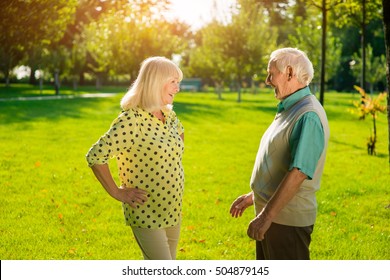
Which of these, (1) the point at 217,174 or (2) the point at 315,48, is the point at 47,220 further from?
(2) the point at 315,48

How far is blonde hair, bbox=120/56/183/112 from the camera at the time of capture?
397 cm

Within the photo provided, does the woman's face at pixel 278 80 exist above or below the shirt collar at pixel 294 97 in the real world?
above

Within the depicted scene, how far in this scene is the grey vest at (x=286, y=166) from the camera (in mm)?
3723

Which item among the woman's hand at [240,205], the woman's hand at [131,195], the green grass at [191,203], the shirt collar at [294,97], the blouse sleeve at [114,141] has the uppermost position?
the shirt collar at [294,97]

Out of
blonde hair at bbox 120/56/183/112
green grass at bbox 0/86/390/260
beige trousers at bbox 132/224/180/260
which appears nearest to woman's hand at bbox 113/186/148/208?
beige trousers at bbox 132/224/180/260

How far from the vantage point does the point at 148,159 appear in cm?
411

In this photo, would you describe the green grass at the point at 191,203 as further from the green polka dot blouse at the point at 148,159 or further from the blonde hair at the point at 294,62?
the blonde hair at the point at 294,62

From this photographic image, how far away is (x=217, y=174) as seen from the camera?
12.9 m

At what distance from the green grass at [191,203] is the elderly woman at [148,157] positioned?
2.55 metres

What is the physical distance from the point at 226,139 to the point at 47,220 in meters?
12.6

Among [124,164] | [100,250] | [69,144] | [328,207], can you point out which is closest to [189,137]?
[69,144]

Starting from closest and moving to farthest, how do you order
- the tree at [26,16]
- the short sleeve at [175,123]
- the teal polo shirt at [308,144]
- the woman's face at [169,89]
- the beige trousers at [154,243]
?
the teal polo shirt at [308,144] → the woman's face at [169,89] → the beige trousers at [154,243] → the short sleeve at [175,123] → the tree at [26,16]

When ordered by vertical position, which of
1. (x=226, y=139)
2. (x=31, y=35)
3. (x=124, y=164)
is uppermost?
(x=31, y=35)

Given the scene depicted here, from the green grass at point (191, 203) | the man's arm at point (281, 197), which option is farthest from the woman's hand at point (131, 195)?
the green grass at point (191, 203)
